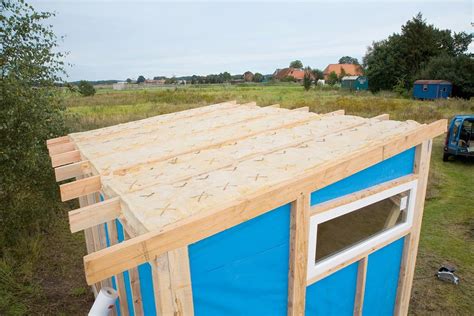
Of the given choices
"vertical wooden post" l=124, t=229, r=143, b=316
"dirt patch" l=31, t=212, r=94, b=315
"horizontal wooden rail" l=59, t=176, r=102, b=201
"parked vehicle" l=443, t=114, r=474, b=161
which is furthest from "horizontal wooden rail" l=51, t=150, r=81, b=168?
"parked vehicle" l=443, t=114, r=474, b=161

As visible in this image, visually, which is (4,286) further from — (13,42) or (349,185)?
(349,185)

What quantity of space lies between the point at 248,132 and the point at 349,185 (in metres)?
1.75

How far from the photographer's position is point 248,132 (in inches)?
178

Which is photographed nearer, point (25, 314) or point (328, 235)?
point (328, 235)

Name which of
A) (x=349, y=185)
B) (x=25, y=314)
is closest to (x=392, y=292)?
(x=349, y=185)

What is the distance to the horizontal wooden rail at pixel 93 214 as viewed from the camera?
2.34 metres

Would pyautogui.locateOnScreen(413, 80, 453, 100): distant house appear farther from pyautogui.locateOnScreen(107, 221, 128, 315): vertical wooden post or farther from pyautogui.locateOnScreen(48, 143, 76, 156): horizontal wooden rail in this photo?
pyautogui.locateOnScreen(107, 221, 128, 315): vertical wooden post

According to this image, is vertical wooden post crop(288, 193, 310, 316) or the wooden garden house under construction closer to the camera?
the wooden garden house under construction

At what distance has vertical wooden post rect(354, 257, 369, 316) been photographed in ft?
11.7

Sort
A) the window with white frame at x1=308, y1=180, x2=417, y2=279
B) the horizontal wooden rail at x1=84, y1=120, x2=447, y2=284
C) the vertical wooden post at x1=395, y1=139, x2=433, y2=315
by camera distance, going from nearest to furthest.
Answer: the horizontal wooden rail at x1=84, y1=120, x2=447, y2=284
the window with white frame at x1=308, y1=180, x2=417, y2=279
the vertical wooden post at x1=395, y1=139, x2=433, y2=315

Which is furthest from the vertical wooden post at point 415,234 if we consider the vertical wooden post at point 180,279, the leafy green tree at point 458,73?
the leafy green tree at point 458,73

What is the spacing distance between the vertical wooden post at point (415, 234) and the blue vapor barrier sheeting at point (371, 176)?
4.1 inches

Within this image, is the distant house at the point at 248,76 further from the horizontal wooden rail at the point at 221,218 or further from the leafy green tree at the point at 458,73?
the horizontal wooden rail at the point at 221,218

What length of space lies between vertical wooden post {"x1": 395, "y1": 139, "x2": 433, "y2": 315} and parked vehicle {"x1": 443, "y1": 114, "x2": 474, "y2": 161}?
32.4 feet
